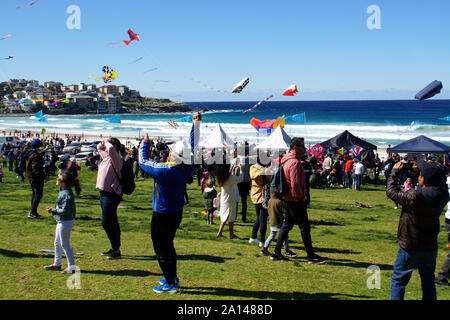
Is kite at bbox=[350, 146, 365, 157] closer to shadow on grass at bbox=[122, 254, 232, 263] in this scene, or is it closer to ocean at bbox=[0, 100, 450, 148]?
ocean at bbox=[0, 100, 450, 148]

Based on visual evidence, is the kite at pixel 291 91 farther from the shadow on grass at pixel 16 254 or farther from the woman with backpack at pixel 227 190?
the shadow on grass at pixel 16 254

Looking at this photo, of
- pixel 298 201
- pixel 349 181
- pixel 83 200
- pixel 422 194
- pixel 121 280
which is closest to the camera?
pixel 422 194

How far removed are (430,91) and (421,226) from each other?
10.0 metres

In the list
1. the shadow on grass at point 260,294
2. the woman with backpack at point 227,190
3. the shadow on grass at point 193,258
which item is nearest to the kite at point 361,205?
the woman with backpack at point 227,190

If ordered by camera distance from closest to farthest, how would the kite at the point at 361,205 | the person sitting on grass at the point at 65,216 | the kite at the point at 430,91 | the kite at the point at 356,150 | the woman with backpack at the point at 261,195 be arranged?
the person sitting on grass at the point at 65,216 → the woman with backpack at the point at 261,195 → the kite at the point at 361,205 → the kite at the point at 430,91 → the kite at the point at 356,150

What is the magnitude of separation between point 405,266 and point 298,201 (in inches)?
73.8

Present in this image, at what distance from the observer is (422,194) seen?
11.6 ft

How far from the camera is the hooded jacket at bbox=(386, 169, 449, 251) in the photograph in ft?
11.6

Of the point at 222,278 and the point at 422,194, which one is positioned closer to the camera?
the point at 422,194

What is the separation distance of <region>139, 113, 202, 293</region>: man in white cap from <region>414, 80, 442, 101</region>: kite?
1004 cm

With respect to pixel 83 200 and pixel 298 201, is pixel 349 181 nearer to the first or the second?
pixel 83 200

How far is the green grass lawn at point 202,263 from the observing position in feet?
14.4

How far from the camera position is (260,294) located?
4.38 m
